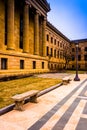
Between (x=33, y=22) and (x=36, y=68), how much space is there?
9830 millimetres

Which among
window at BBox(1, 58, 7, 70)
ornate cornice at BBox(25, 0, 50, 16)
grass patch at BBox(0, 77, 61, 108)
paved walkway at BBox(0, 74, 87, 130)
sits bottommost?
paved walkway at BBox(0, 74, 87, 130)

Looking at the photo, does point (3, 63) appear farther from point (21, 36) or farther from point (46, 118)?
point (46, 118)

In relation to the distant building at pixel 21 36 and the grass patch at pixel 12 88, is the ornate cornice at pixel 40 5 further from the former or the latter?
the grass patch at pixel 12 88

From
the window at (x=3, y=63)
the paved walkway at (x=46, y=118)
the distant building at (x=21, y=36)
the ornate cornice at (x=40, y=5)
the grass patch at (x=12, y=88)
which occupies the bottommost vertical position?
the paved walkway at (x=46, y=118)

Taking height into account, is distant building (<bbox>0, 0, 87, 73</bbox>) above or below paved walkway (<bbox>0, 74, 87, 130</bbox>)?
above

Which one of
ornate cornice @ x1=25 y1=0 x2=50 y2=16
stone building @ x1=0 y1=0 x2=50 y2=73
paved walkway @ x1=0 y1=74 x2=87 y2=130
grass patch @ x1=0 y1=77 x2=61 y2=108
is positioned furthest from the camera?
ornate cornice @ x1=25 y1=0 x2=50 y2=16

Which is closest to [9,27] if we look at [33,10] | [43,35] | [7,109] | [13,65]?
[13,65]

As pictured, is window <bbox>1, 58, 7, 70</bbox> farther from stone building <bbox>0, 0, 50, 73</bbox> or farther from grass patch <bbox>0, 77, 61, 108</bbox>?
grass patch <bbox>0, 77, 61, 108</bbox>

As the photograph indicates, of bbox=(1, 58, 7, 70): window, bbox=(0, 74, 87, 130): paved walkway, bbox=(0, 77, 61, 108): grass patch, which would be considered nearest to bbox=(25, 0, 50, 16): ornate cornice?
bbox=(1, 58, 7, 70): window

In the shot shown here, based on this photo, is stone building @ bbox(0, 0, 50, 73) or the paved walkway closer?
the paved walkway

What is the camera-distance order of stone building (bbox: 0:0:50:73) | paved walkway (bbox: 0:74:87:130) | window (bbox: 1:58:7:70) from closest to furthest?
1. paved walkway (bbox: 0:74:87:130)
2. window (bbox: 1:58:7:70)
3. stone building (bbox: 0:0:50:73)

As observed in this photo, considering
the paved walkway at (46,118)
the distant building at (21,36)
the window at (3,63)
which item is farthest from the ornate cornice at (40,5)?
the paved walkway at (46,118)

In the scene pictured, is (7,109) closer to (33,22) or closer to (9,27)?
(9,27)

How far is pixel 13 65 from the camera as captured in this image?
24.7 metres
